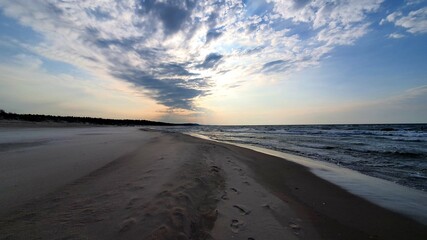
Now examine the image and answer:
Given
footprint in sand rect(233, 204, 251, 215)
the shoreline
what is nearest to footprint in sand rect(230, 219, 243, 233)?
footprint in sand rect(233, 204, 251, 215)

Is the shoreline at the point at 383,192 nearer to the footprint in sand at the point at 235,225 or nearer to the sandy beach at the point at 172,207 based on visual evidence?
the sandy beach at the point at 172,207

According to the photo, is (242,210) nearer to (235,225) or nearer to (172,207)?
(235,225)

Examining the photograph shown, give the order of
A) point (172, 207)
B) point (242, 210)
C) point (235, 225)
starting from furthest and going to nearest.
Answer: point (242, 210) → point (172, 207) → point (235, 225)

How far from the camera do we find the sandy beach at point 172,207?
318cm

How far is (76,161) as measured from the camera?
24.3 feet

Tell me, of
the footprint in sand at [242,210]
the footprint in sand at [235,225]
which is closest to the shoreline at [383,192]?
the footprint in sand at [242,210]

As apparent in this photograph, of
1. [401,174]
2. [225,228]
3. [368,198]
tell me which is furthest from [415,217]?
[401,174]

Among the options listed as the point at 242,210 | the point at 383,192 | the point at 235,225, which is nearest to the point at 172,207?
the point at 235,225

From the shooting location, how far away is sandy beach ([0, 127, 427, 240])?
10.4 ft

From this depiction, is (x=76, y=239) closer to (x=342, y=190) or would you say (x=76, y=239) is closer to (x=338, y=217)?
(x=338, y=217)

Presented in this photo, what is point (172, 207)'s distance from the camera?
12.6 ft

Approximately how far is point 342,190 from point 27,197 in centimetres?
695

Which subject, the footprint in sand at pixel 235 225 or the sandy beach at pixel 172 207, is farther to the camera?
the footprint in sand at pixel 235 225

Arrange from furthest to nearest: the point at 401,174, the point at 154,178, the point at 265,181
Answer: the point at 401,174 → the point at 265,181 → the point at 154,178
